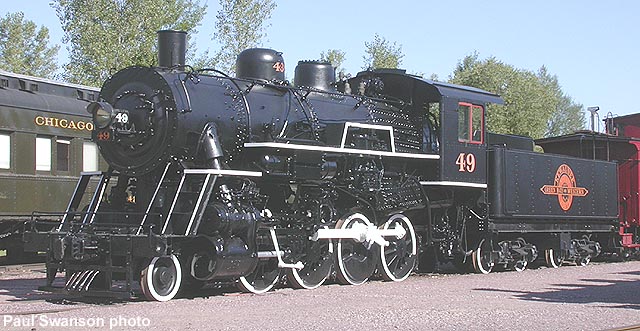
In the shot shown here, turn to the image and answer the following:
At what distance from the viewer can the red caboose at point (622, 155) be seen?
77.3ft

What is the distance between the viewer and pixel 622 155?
2422 centimetres

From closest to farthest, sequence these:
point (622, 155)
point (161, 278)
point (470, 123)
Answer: point (161, 278) < point (470, 123) < point (622, 155)

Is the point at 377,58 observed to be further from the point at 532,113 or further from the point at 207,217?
the point at 207,217

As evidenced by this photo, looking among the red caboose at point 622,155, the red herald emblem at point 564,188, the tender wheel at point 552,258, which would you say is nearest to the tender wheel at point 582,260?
the tender wheel at point 552,258

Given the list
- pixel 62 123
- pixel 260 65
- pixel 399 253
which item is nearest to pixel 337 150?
pixel 260 65

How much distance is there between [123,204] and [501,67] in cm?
4566

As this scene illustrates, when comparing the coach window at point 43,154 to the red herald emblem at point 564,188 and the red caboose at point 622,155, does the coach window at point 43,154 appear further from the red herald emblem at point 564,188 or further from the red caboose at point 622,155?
the red caboose at point 622,155

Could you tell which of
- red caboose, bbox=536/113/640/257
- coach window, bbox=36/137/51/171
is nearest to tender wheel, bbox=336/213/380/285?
coach window, bbox=36/137/51/171

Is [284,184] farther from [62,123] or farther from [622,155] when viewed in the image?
[622,155]

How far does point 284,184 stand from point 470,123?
5190 millimetres

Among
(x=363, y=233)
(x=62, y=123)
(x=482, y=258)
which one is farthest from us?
(x=482, y=258)

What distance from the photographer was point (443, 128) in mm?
16734

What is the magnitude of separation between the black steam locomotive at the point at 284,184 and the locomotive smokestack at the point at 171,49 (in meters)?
0.02

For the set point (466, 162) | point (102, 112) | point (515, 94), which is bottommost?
point (466, 162)
